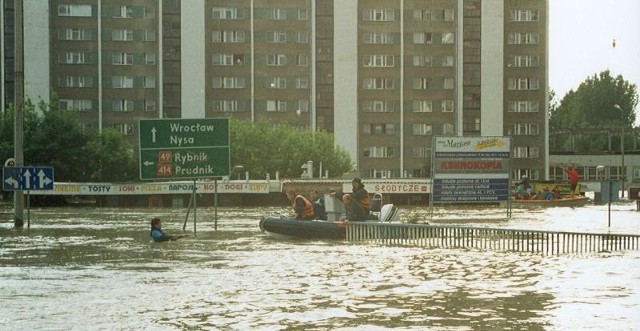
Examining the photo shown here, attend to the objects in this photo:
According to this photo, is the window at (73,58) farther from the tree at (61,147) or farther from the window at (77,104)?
the tree at (61,147)

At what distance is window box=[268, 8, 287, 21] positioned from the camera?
10319 cm

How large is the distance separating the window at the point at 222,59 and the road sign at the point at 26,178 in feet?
226

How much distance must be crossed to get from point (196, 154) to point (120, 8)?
70.4m

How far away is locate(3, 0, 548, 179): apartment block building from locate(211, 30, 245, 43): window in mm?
114

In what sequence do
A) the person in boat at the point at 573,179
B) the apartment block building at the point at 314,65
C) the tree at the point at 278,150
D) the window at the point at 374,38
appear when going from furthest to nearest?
1. the window at the point at 374,38
2. the apartment block building at the point at 314,65
3. the tree at the point at 278,150
4. the person in boat at the point at 573,179

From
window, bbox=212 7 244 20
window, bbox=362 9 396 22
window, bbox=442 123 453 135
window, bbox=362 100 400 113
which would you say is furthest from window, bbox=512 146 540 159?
window, bbox=212 7 244 20

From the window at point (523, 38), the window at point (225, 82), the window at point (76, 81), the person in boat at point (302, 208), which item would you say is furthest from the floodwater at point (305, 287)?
the window at point (523, 38)

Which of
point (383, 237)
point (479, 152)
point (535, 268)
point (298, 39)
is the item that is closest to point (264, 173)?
point (298, 39)

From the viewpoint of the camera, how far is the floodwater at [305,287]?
548 inches

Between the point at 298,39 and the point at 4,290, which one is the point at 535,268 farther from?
the point at 298,39

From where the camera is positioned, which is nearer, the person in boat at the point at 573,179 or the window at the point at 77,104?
the person in boat at the point at 573,179

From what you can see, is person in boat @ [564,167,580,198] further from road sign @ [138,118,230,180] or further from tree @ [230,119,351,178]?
road sign @ [138,118,230,180]

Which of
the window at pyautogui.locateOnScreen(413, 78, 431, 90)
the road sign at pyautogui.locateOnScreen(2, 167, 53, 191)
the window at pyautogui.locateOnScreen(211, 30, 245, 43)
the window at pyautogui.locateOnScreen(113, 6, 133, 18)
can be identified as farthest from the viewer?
the window at pyautogui.locateOnScreen(413, 78, 431, 90)

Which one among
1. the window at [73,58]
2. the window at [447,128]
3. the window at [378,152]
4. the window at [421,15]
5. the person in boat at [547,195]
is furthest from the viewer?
the window at [447,128]
